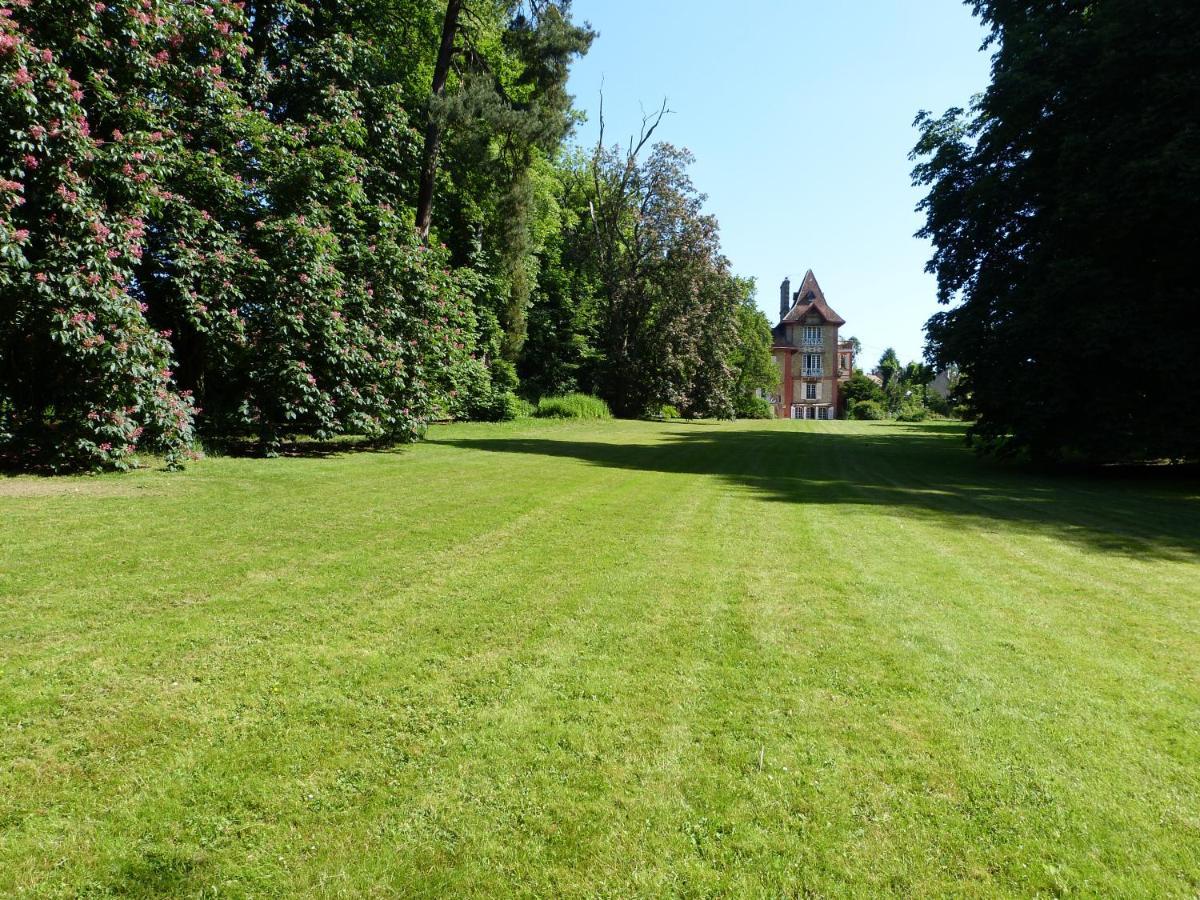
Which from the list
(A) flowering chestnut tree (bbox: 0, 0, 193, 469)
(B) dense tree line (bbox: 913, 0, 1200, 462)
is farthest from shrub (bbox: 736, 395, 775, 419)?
(A) flowering chestnut tree (bbox: 0, 0, 193, 469)

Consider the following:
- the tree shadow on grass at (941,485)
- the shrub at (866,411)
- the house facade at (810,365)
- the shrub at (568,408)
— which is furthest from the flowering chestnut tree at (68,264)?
the house facade at (810,365)

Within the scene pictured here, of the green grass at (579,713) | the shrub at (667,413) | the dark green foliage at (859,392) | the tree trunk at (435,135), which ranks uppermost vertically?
the tree trunk at (435,135)

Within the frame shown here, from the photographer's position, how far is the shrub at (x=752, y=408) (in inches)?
2120

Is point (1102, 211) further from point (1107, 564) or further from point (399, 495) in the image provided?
point (399, 495)

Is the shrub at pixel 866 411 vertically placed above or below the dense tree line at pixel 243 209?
below

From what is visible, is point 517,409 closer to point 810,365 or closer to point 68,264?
point 68,264

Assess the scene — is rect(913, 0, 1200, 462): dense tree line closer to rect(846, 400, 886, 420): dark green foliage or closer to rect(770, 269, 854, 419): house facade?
rect(846, 400, 886, 420): dark green foliage

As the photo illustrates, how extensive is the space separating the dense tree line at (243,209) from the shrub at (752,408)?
31.1m

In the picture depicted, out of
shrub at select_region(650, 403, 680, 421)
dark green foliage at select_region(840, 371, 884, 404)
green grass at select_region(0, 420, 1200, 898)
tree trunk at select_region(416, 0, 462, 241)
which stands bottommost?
green grass at select_region(0, 420, 1200, 898)

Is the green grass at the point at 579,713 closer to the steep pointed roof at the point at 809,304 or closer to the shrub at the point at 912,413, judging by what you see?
the shrub at the point at 912,413

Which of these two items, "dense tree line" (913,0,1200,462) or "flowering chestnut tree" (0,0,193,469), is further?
"dense tree line" (913,0,1200,462)

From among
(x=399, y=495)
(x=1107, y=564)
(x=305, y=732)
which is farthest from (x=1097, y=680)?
(x=399, y=495)

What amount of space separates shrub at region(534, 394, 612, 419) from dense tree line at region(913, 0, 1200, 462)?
17253 millimetres

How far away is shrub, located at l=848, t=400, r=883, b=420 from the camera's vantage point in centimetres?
6544
